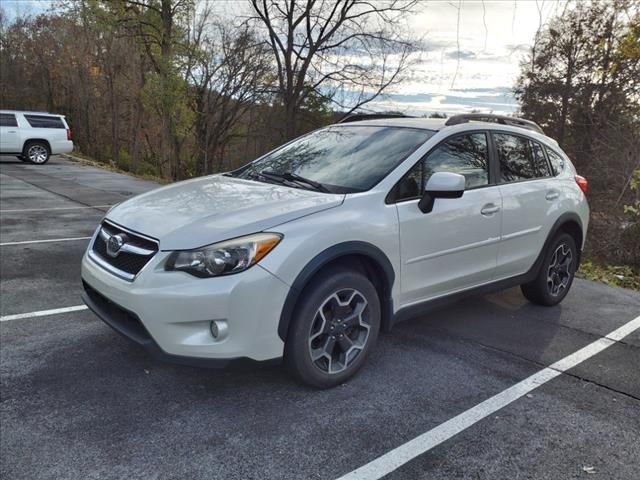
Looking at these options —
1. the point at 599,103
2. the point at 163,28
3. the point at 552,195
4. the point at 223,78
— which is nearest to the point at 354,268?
the point at 552,195

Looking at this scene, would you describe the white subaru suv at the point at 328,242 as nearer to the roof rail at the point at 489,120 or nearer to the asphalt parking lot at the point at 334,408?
the roof rail at the point at 489,120

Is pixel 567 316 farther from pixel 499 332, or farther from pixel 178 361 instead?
pixel 178 361

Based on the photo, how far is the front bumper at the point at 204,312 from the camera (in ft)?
8.91

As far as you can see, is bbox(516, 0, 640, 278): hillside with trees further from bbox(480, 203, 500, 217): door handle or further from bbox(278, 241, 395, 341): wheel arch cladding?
bbox(278, 241, 395, 341): wheel arch cladding

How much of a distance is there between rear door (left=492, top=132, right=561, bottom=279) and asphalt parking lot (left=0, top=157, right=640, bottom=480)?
63 centimetres

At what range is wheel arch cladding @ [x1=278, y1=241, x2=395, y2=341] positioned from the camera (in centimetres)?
288

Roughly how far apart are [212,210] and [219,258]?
0.43 meters

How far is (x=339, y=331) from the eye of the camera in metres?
3.18

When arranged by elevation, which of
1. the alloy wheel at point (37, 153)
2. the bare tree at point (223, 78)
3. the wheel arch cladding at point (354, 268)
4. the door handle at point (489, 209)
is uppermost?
the bare tree at point (223, 78)

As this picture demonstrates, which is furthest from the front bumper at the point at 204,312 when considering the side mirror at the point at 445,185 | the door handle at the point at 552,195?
the door handle at the point at 552,195

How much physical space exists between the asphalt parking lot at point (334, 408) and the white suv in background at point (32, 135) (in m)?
14.5

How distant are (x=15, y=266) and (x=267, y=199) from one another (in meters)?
3.82

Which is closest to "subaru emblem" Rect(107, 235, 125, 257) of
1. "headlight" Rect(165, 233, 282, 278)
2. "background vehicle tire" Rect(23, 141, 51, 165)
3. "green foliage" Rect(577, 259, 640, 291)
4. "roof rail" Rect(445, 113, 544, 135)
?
"headlight" Rect(165, 233, 282, 278)

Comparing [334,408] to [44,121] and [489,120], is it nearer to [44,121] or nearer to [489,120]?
[489,120]
